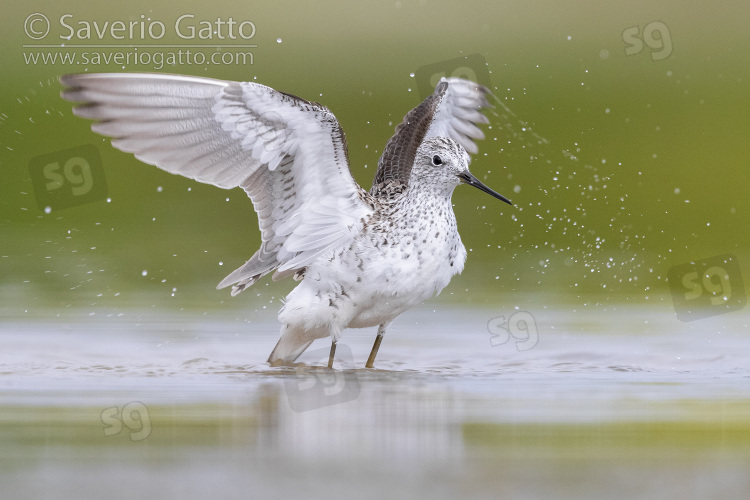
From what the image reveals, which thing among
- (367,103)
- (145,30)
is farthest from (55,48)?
(367,103)

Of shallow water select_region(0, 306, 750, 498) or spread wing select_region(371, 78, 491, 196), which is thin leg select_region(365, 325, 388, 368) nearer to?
shallow water select_region(0, 306, 750, 498)

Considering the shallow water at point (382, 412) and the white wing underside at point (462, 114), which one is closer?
the shallow water at point (382, 412)

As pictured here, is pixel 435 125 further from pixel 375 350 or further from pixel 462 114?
pixel 375 350

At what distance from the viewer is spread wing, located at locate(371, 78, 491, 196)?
323 inches

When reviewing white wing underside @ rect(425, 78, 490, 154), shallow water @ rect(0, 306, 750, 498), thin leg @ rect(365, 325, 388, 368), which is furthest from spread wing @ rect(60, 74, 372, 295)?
white wing underside @ rect(425, 78, 490, 154)

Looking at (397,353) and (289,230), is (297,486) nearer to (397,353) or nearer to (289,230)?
(289,230)

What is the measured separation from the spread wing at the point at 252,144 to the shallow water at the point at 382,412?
85cm

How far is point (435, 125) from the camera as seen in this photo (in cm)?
912

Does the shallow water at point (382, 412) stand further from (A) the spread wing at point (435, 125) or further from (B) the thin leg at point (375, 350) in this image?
(A) the spread wing at point (435, 125)

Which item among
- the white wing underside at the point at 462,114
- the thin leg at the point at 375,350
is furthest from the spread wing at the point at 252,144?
the white wing underside at the point at 462,114

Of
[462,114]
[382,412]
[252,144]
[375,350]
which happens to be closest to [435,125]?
[462,114]

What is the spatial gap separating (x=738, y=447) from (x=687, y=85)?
10.3 metres

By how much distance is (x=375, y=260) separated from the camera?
24.1ft

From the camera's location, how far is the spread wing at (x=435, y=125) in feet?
26.9
